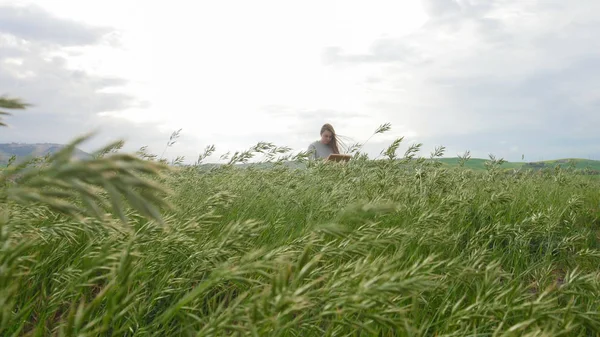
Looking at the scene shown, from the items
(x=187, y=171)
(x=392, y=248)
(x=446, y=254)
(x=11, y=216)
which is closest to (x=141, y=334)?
(x=11, y=216)

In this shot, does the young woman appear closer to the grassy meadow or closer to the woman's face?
the woman's face

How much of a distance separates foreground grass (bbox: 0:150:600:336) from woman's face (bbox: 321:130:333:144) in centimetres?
572

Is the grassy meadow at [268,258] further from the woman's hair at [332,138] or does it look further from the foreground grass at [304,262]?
the woman's hair at [332,138]

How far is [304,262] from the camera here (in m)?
1.62

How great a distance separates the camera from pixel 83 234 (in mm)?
3023

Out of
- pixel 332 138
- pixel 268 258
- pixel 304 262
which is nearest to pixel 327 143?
pixel 332 138

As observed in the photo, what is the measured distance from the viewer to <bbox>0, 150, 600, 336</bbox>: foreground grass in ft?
5.14

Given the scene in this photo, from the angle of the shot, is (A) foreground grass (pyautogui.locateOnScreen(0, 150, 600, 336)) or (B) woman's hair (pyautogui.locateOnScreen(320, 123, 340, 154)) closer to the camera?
(A) foreground grass (pyautogui.locateOnScreen(0, 150, 600, 336))

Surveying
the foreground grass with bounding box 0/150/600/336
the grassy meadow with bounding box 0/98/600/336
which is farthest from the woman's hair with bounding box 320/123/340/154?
the grassy meadow with bounding box 0/98/600/336

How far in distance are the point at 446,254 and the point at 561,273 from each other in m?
1.37

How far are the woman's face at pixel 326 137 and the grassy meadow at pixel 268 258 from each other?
19.3ft

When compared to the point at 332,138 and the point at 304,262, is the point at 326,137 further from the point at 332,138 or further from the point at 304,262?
the point at 304,262

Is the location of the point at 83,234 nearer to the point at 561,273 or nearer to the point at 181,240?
the point at 181,240

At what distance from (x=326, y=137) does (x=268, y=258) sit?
10542mm
